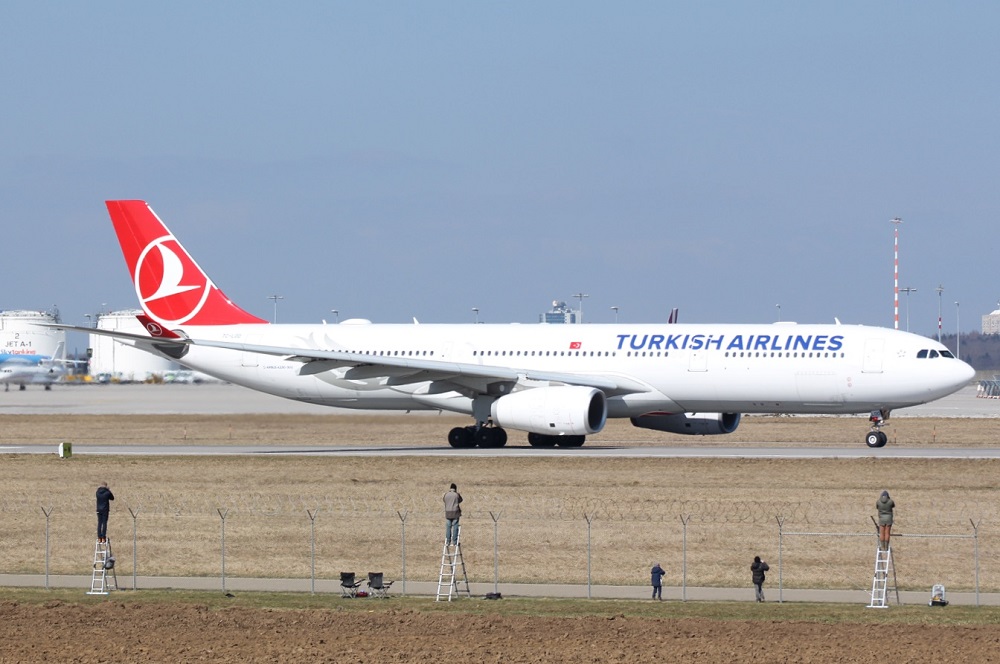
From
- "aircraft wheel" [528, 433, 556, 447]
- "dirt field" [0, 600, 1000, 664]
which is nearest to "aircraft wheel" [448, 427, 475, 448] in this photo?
"aircraft wheel" [528, 433, 556, 447]

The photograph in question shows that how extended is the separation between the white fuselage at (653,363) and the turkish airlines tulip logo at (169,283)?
2420 mm

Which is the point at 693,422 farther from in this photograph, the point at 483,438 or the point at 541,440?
the point at 483,438

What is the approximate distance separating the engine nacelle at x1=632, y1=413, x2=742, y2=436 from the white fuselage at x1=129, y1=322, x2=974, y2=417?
6.11 feet

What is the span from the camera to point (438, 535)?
106 ft

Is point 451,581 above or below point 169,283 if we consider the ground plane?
below

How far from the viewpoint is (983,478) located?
4019 cm

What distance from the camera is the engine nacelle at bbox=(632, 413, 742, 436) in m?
52.1

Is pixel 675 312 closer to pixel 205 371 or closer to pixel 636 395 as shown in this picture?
pixel 636 395

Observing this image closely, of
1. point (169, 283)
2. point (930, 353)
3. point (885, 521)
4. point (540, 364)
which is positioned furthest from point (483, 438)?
point (885, 521)

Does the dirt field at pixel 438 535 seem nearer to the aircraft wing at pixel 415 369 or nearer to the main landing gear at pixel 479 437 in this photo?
the aircraft wing at pixel 415 369

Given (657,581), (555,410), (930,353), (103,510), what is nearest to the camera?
(657,581)

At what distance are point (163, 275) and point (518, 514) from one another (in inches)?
1084

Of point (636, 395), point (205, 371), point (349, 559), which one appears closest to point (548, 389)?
point (636, 395)

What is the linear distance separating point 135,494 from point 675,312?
2622 centimetres
